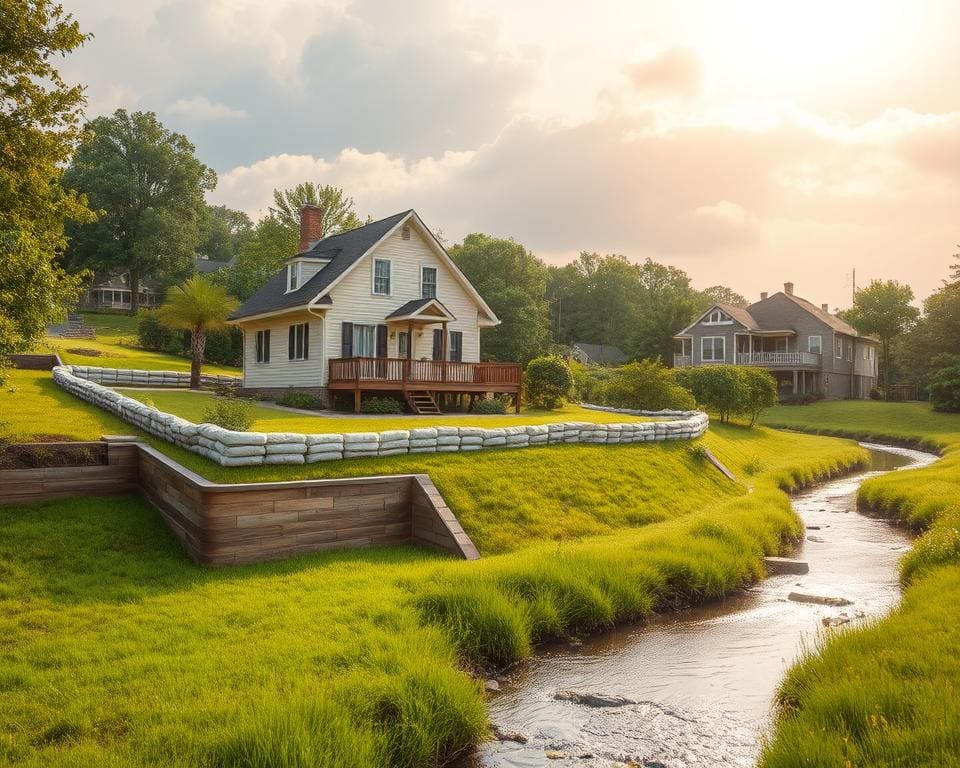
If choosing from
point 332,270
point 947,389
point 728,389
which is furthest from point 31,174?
point 947,389

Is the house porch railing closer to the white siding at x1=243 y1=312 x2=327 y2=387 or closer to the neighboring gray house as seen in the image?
the white siding at x1=243 y1=312 x2=327 y2=387

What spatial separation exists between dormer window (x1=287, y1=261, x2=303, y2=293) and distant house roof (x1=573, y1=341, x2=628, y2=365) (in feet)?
161

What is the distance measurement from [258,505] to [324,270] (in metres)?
20.1

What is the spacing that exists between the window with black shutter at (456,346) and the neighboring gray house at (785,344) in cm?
3166

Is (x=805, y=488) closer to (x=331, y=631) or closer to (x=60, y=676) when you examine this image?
(x=331, y=631)

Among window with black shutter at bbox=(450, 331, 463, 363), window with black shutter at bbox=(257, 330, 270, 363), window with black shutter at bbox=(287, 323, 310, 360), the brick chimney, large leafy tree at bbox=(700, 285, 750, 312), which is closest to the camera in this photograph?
window with black shutter at bbox=(287, 323, 310, 360)

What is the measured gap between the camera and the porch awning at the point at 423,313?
2706 centimetres

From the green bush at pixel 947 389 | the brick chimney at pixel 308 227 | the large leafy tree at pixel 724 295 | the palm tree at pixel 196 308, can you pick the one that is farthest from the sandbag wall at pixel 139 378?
the large leafy tree at pixel 724 295

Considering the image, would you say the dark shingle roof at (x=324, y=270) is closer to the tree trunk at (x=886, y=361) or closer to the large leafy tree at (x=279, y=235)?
the large leafy tree at (x=279, y=235)

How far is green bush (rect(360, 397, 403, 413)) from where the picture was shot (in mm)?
25125

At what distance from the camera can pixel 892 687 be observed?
637 cm

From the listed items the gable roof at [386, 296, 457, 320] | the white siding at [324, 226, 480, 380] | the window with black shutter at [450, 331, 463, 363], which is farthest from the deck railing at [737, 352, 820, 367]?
the gable roof at [386, 296, 457, 320]

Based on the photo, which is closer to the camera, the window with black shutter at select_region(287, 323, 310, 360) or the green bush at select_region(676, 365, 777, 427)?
the window with black shutter at select_region(287, 323, 310, 360)

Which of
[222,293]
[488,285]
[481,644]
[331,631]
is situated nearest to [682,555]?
[481,644]
